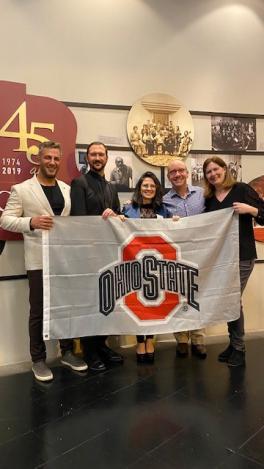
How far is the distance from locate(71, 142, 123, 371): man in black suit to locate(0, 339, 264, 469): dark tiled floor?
0.62 feet

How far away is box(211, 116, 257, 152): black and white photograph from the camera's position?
3129 mm

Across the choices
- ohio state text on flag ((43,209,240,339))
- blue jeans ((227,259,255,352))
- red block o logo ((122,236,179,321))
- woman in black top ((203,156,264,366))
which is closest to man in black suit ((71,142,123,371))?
ohio state text on flag ((43,209,240,339))

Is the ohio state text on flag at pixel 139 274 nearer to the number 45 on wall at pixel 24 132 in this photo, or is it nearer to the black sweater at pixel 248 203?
the black sweater at pixel 248 203

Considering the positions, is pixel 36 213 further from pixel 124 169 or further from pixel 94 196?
pixel 124 169

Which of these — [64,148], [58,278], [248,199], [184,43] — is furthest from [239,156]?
[58,278]

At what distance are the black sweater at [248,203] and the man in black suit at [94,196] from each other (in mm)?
742

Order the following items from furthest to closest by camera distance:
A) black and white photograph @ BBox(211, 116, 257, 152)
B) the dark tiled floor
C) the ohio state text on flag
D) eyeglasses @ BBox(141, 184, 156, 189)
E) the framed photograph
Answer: black and white photograph @ BBox(211, 116, 257, 152) < the framed photograph < eyeglasses @ BBox(141, 184, 156, 189) < the ohio state text on flag < the dark tiled floor

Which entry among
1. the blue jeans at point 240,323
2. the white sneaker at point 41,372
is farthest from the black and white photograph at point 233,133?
the white sneaker at point 41,372

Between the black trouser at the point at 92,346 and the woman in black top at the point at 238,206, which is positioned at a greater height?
the woman in black top at the point at 238,206

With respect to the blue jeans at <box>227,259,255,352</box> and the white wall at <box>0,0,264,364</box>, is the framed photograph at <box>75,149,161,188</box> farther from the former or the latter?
the blue jeans at <box>227,259,255,352</box>

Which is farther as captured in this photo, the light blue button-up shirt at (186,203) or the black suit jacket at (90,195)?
the light blue button-up shirt at (186,203)

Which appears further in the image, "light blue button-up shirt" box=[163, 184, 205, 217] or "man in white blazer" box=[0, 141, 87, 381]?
"light blue button-up shirt" box=[163, 184, 205, 217]

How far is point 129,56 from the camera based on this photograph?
289 cm

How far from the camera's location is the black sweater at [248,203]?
2.49 meters
